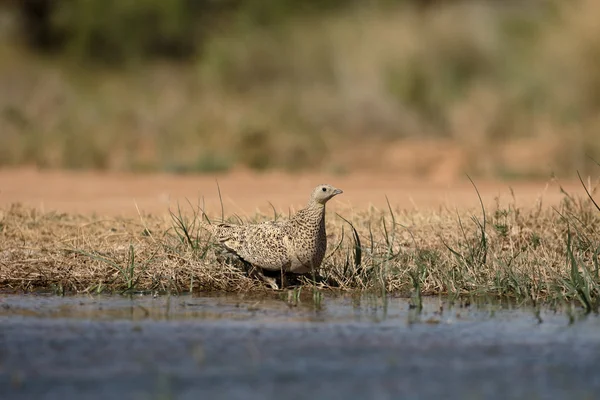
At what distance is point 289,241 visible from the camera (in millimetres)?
8031

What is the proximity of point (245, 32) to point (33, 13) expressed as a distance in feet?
27.9

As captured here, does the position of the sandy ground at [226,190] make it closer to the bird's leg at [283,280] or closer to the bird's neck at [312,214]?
the bird's leg at [283,280]

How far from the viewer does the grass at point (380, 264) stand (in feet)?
27.2

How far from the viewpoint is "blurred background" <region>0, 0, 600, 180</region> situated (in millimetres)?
19812

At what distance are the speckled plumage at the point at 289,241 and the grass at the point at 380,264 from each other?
28 centimetres

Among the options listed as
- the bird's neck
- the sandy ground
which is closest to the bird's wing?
the bird's neck

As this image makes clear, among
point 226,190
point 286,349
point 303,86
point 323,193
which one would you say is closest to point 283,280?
point 323,193

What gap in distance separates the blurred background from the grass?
725 cm

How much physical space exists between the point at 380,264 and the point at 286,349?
6.91ft

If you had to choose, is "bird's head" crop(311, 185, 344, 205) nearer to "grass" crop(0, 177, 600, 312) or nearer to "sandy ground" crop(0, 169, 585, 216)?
"grass" crop(0, 177, 600, 312)

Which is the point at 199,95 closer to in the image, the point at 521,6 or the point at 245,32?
the point at 245,32

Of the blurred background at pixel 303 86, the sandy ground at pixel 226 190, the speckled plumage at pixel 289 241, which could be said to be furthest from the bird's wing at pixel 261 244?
the blurred background at pixel 303 86

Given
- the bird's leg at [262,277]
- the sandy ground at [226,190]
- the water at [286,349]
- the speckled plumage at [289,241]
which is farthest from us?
the sandy ground at [226,190]

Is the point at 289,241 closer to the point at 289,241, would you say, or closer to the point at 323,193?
the point at 289,241
